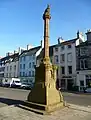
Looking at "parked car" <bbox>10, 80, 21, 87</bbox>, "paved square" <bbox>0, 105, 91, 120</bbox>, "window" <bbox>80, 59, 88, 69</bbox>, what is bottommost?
"paved square" <bbox>0, 105, 91, 120</bbox>

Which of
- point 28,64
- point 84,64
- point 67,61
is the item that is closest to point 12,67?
point 28,64

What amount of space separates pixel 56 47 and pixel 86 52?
951cm

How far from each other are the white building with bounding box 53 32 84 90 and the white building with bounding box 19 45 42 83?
380 inches

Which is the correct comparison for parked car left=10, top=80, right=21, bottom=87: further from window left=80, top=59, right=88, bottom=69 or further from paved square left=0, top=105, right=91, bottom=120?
paved square left=0, top=105, right=91, bottom=120

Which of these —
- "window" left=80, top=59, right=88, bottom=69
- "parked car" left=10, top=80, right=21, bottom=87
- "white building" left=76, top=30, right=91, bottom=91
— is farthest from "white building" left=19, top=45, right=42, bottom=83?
"window" left=80, top=59, right=88, bottom=69

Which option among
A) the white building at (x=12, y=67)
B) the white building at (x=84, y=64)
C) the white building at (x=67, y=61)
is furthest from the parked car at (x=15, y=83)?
the white building at (x=84, y=64)

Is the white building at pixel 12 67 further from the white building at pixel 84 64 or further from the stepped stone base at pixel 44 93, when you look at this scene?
the stepped stone base at pixel 44 93

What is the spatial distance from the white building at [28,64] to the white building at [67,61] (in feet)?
31.7

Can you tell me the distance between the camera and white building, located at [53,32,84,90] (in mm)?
39750

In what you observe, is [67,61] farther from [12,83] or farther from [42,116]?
[42,116]

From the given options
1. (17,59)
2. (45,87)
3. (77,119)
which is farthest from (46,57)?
(17,59)

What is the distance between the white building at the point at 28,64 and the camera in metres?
51.3

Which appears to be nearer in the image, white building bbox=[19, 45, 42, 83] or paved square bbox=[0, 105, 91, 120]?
paved square bbox=[0, 105, 91, 120]

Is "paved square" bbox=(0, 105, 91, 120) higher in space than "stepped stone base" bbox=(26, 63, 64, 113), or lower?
lower
